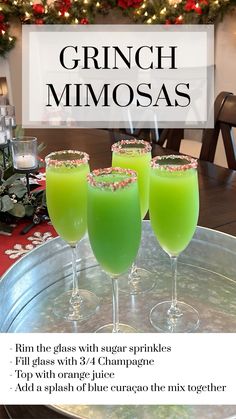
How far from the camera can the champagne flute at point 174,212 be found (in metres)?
0.69

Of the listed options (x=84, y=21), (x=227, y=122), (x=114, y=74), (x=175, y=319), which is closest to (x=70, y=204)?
(x=175, y=319)

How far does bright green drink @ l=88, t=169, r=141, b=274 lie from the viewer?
0.62 metres

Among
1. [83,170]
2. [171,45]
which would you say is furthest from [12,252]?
[171,45]

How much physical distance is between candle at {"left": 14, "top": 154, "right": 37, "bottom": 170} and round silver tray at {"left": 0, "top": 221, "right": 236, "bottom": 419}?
0.28m

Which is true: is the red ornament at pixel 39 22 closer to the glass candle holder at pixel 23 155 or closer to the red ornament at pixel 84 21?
the red ornament at pixel 84 21

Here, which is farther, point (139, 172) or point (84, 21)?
point (84, 21)

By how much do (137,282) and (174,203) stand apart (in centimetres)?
20

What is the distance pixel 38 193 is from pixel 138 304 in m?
0.49

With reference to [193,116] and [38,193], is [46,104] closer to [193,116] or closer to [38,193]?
[193,116]

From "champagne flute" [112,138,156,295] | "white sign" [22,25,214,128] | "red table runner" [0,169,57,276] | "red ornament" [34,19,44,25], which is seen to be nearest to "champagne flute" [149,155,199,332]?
"champagne flute" [112,138,156,295]

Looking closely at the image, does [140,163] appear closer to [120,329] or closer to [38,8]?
[120,329]

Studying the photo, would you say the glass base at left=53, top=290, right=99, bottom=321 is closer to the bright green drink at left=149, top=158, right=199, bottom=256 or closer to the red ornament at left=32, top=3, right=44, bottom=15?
the bright green drink at left=149, top=158, right=199, bottom=256

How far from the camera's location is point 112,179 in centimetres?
67

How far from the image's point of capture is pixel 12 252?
3.11ft
